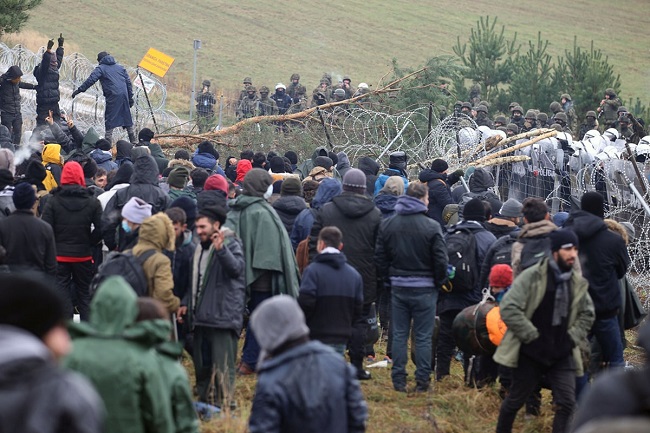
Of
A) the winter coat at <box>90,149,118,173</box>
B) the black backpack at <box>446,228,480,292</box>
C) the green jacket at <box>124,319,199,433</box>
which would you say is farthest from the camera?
the winter coat at <box>90,149,118,173</box>

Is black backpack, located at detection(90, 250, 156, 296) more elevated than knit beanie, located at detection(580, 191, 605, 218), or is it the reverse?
knit beanie, located at detection(580, 191, 605, 218)

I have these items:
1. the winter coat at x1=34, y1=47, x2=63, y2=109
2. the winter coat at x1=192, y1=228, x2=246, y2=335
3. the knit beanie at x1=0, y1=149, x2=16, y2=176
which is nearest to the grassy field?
the winter coat at x1=34, y1=47, x2=63, y2=109

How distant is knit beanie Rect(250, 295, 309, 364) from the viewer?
16.5 ft

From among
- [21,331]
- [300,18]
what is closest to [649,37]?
[300,18]

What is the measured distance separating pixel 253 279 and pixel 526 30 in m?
59.3

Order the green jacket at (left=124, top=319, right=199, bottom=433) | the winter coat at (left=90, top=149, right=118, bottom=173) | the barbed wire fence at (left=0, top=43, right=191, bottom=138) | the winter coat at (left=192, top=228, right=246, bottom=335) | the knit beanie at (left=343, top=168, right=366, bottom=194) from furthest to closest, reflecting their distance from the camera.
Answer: the barbed wire fence at (left=0, top=43, right=191, bottom=138) < the winter coat at (left=90, top=149, right=118, bottom=173) < the knit beanie at (left=343, top=168, right=366, bottom=194) < the winter coat at (left=192, top=228, right=246, bottom=335) < the green jacket at (left=124, top=319, right=199, bottom=433)

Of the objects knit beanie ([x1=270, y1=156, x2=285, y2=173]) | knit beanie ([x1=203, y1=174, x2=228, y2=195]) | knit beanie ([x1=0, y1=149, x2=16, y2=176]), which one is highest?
knit beanie ([x1=270, y1=156, x2=285, y2=173])

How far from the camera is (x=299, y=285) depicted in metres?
9.51

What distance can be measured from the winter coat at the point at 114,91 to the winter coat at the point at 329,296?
10.4 metres

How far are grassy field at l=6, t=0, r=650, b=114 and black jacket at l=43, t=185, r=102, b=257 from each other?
99.6 ft

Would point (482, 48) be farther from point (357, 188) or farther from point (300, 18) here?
point (300, 18)

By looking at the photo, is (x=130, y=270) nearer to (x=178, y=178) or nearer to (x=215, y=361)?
(x=215, y=361)

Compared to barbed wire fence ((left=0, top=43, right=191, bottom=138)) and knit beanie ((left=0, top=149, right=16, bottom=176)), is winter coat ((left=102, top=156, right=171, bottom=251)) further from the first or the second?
barbed wire fence ((left=0, top=43, right=191, bottom=138))

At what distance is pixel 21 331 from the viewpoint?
351 centimetres
